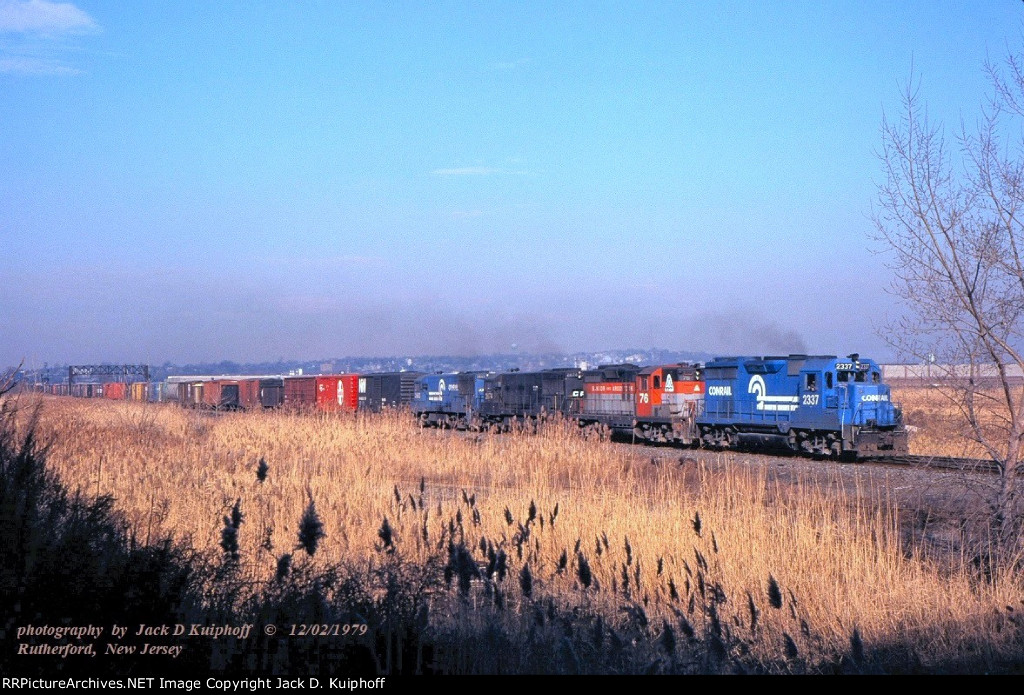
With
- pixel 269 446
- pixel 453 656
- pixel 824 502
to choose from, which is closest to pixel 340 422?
pixel 269 446

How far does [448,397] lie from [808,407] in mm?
20803

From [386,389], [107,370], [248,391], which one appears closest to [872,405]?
[386,389]

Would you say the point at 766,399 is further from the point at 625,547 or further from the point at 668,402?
the point at 625,547

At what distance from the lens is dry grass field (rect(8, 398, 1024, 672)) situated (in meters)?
6.03

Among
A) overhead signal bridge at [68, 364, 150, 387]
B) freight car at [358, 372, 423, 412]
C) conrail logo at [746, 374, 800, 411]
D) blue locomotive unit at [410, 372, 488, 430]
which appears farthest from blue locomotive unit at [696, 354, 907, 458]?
overhead signal bridge at [68, 364, 150, 387]

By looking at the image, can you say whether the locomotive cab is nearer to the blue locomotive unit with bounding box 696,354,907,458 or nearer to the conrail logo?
the blue locomotive unit with bounding box 696,354,907,458

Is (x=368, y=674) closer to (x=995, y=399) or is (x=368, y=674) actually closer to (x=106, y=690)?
(x=106, y=690)

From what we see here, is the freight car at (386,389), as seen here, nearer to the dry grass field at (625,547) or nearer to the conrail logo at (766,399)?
the conrail logo at (766,399)

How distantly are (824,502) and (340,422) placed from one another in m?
11.6

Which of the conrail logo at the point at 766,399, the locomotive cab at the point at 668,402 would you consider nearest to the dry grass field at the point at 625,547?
the conrail logo at the point at 766,399

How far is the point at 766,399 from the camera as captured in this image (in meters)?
27.6

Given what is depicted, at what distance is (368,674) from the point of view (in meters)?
5.16

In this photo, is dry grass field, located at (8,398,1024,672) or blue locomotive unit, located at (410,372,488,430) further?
blue locomotive unit, located at (410,372,488,430)

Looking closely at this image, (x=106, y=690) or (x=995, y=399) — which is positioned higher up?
(x=995, y=399)
